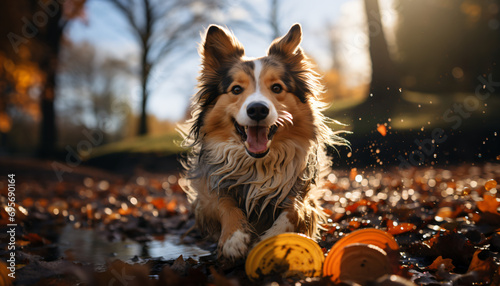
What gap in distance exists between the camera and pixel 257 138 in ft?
10.4

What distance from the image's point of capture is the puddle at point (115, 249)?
3623 millimetres

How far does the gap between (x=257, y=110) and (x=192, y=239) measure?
6.87 ft

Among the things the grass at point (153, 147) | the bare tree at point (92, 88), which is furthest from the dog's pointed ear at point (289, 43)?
the bare tree at point (92, 88)


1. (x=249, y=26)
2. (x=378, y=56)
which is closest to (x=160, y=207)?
(x=378, y=56)

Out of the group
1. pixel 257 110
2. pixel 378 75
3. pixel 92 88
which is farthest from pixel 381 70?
pixel 92 88

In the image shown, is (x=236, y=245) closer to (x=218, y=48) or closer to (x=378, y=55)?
(x=218, y=48)

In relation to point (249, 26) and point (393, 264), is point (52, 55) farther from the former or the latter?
point (393, 264)

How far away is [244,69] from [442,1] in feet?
53.5

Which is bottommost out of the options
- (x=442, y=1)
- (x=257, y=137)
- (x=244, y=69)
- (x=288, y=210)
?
(x=288, y=210)

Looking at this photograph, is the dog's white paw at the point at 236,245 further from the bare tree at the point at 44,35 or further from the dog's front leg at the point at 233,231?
the bare tree at the point at 44,35

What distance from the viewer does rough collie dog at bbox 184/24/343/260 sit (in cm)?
312

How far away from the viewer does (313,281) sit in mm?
2127

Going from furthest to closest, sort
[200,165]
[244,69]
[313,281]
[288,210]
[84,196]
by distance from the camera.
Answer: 1. [84,196]
2. [200,165]
3. [244,69]
4. [288,210]
5. [313,281]

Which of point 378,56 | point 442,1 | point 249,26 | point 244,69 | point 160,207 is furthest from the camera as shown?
point 249,26
